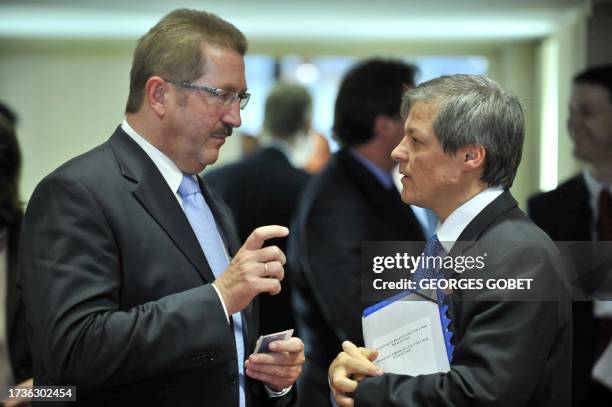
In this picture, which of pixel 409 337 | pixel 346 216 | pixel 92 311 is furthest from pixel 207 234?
pixel 346 216

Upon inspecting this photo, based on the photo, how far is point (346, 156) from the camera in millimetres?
2682

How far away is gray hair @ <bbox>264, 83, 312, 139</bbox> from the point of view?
386 cm

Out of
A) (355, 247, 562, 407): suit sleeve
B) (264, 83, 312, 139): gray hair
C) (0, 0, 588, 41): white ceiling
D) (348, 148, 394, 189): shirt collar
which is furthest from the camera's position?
(264, 83, 312, 139): gray hair

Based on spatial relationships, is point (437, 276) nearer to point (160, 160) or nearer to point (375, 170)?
point (160, 160)

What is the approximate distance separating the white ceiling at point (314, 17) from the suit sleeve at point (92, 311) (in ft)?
5.80

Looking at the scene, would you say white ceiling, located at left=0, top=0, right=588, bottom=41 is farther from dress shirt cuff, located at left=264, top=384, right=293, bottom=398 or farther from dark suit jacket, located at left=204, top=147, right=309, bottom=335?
dress shirt cuff, located at left=264, top=384, right=293, bottom=398

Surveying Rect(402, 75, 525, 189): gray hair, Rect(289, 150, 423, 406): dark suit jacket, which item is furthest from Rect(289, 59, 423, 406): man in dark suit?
Rect(402, 75, 525, 189): gray hair

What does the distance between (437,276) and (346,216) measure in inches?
33.3

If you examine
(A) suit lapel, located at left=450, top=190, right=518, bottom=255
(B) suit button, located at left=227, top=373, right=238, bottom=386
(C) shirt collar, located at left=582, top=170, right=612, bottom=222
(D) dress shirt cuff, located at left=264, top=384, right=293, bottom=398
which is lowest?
(D) dress shirt cuff, located at left=264, top=384, right=293, bottom=398

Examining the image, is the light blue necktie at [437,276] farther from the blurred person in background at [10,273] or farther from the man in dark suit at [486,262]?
the blurred person in background at [10,273]

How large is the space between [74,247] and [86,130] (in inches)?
28.5

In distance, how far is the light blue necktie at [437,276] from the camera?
5.10ft

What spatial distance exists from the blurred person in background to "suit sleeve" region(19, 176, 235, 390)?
556 mm

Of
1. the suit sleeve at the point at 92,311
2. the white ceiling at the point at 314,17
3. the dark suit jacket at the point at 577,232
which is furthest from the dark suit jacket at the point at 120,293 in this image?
the white ceiling at the point at 314,17
